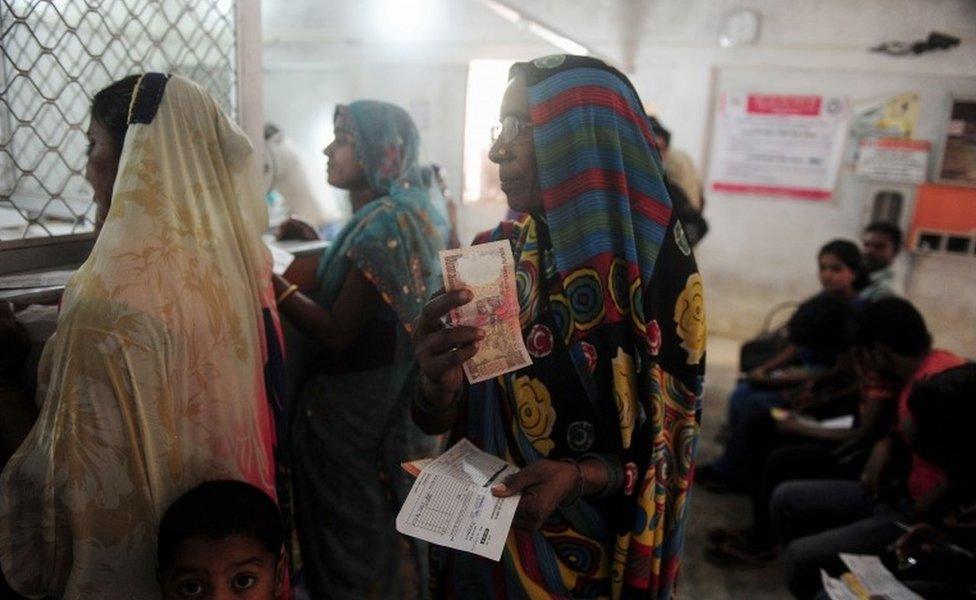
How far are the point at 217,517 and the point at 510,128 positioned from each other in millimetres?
913

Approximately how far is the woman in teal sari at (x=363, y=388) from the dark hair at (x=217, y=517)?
0.64m

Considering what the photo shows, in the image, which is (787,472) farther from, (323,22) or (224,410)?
(323,22)

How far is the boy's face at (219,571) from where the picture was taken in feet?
4.10

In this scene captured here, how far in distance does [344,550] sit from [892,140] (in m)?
5.39

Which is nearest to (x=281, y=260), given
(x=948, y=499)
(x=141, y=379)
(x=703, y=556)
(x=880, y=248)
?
(x=141, y=379)

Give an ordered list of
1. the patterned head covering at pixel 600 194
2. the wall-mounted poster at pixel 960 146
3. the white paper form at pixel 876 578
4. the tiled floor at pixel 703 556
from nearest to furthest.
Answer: the patterned head covering at pixel 600 194
the white paper form at pixel 876 578
the tiled floor at pixel 703 556
the wall-mounted poster at pixel 960 146

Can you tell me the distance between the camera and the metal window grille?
1482 millimetres

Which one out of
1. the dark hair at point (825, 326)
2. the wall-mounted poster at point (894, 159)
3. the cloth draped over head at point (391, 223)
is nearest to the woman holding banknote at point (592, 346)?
the cloth draped over head at point (391, 223)

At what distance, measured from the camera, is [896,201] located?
5.48 metres

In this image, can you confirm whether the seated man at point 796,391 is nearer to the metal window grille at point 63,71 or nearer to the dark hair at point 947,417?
the dark hair at point 947,417

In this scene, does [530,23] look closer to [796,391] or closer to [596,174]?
[796,391]

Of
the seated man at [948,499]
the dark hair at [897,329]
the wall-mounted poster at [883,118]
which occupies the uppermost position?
the wall-mounted poster at [883,118]

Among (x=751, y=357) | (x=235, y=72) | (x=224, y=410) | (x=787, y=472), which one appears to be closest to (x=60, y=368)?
(x=224, y=410)

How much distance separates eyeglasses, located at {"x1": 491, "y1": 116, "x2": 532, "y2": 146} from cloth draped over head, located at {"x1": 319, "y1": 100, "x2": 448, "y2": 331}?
746mm
